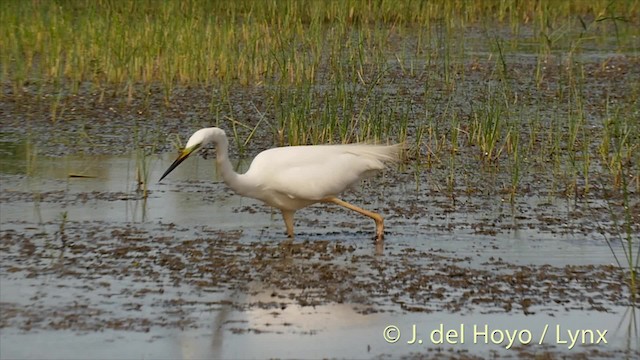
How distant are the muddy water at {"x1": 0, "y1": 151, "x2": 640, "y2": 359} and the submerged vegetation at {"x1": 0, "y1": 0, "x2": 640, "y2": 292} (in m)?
0.80

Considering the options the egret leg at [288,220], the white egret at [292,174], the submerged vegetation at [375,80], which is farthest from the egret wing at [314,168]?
the submerged vegetation at [375,80]

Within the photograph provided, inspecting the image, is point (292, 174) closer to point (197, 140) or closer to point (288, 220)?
point (288, 220)

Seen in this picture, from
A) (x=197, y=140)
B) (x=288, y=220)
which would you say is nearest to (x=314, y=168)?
(x=288, y=220)

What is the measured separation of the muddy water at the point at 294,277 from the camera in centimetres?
557

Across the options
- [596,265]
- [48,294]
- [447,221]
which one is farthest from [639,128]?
[48,294]

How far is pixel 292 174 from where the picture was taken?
25.1 feet

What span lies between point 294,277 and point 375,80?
12.7 feet

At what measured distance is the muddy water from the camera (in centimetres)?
557

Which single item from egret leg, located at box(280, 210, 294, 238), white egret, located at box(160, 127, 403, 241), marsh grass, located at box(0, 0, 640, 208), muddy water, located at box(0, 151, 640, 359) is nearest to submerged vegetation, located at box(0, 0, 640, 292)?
marsh grass, located at box(0, 0, 640, 208)

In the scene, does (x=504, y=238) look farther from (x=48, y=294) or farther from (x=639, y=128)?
(x=639, y=128)

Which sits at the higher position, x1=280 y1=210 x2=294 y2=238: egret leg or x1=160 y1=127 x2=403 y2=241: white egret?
x1=160 y1=127 x2=403 y2=241: white egret

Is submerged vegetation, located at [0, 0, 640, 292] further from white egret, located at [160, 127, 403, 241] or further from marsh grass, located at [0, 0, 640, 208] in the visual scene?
white egret, located at [160, 127, 403, 241]

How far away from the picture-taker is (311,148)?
7.97 meters

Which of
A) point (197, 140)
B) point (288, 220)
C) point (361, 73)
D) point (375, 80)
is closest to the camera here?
point (197, 140)
